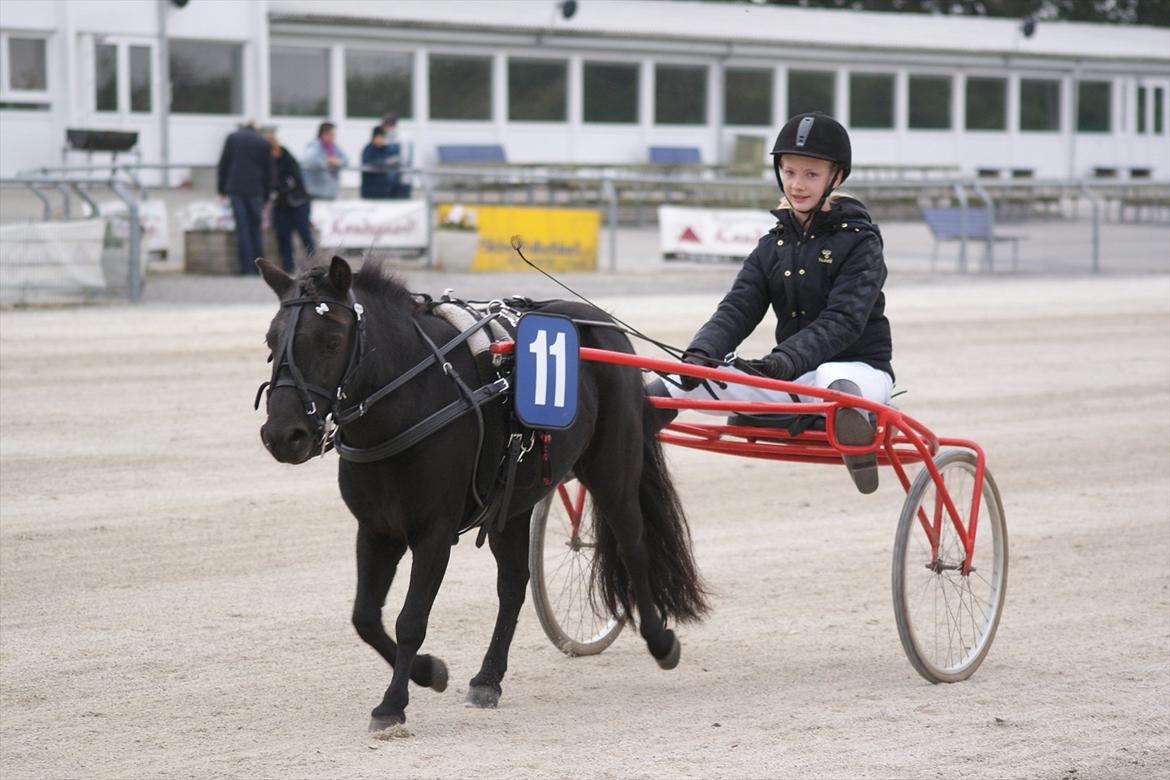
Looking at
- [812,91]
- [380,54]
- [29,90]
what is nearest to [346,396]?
[29,90]

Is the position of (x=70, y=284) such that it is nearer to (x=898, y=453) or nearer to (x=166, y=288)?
(x=166, y=288)

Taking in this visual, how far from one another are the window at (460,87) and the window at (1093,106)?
15617 mm

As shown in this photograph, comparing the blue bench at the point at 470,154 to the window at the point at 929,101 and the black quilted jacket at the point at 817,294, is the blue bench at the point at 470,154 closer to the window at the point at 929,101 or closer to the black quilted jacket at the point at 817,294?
the window at the point at 929,101

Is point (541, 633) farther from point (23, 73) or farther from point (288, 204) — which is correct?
point (23, 73)

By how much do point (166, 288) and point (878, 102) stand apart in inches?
942

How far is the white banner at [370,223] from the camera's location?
18.4m

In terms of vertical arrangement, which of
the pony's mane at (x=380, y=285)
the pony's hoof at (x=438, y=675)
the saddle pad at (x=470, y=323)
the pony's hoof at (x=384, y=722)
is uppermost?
the pony's mane at (x=380, y=285)

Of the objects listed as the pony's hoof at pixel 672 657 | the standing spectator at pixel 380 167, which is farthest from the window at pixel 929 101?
the pony's hoof at pixel 672 657

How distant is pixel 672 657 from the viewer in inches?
217

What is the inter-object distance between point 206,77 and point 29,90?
352 cm

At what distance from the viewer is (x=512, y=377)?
4.84 m

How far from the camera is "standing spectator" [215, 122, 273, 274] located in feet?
56.7

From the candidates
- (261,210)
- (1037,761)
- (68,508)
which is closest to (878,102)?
(261,210)

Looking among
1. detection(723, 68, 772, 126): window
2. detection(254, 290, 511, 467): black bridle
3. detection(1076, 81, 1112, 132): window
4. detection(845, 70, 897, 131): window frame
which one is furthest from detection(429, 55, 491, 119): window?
detection(254, 290, 511, 467): black bridle
